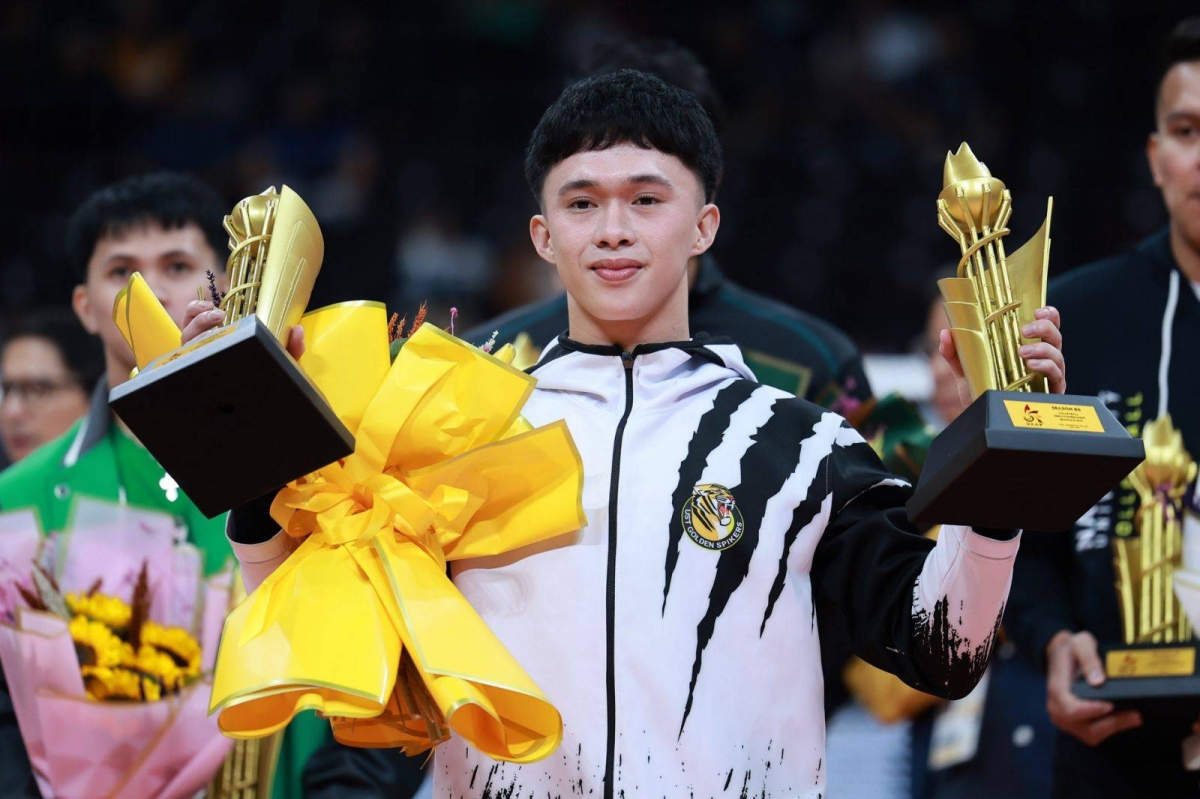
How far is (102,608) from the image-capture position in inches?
124

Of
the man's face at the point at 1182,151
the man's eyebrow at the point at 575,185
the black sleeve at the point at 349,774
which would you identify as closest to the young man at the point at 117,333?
the black sleeve at the point at 349,774

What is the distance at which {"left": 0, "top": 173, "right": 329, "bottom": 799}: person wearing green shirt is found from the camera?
319cm

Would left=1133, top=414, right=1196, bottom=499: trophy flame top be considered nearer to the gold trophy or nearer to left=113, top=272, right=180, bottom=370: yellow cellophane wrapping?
the gold trophy

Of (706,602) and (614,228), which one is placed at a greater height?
(614,228)

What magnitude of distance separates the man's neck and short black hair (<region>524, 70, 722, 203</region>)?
1.32m

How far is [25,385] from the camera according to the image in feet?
15.9

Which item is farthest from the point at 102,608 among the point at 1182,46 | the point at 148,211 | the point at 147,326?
the point at 1182,46

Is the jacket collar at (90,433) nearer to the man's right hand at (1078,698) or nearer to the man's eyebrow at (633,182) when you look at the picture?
the man's eyebrow at (633,182)

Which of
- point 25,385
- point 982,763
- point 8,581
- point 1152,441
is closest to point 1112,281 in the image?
point 1152,441

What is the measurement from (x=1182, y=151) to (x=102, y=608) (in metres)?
2.37

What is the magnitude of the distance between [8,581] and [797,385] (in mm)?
1639

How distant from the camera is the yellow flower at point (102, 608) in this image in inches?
124

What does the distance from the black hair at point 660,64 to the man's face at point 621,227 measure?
1.14 metres

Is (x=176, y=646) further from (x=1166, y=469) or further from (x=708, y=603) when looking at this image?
(x=1166, y=469)
